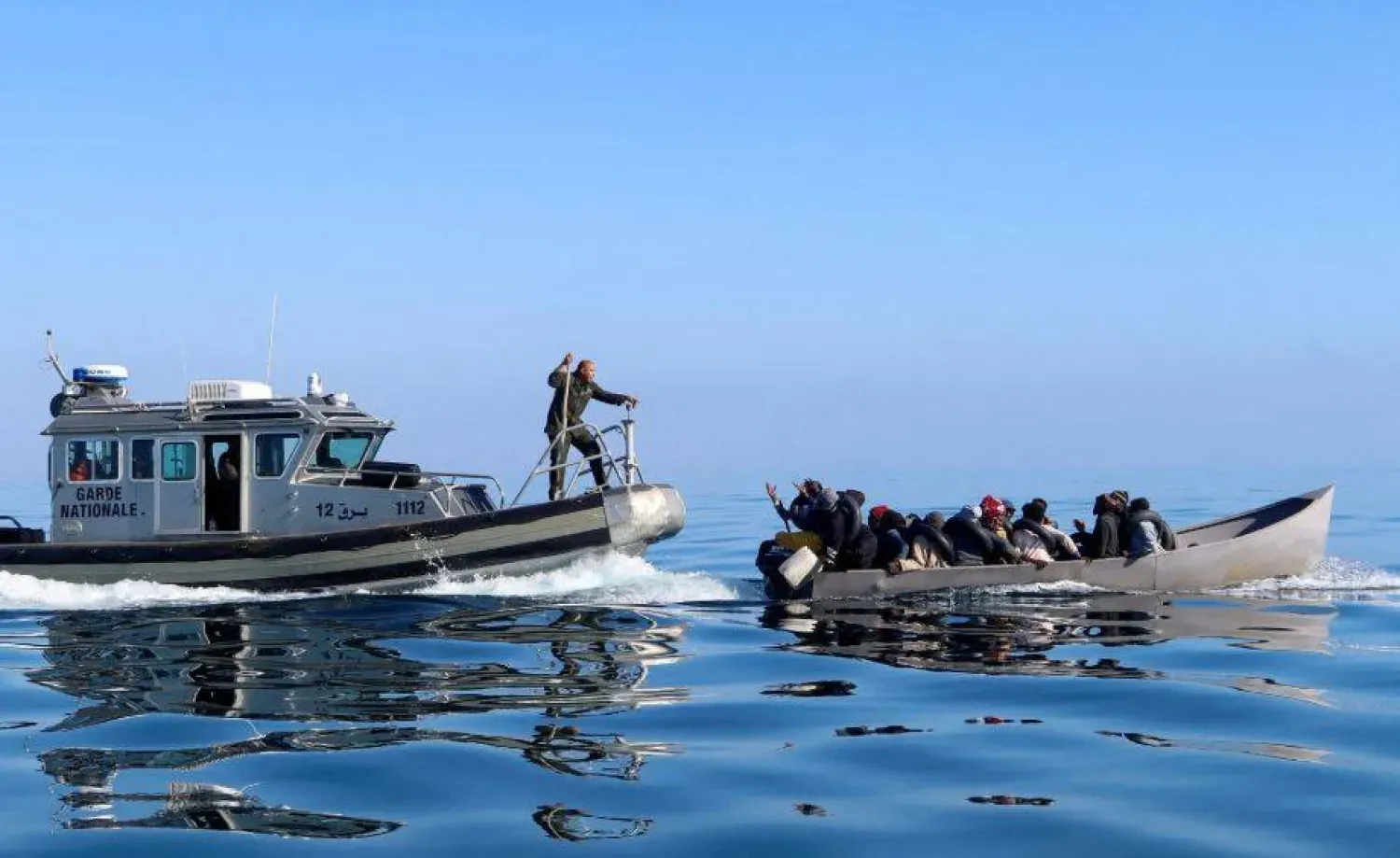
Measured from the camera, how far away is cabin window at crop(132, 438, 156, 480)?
20641mm

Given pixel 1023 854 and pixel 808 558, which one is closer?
pixel 1023 854

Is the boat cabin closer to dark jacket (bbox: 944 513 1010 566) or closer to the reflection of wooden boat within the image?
the reflection of wooden boat

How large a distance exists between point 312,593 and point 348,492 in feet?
4.79

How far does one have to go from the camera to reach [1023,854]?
8430mm

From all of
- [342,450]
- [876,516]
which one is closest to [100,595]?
[342,450]

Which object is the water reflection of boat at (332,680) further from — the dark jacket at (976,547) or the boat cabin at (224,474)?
the dark jacket at (976,547)

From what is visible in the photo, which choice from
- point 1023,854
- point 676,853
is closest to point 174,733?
point 676,853

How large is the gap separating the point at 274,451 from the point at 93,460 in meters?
2.75

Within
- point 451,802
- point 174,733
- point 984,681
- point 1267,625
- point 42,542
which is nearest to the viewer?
point 451,802

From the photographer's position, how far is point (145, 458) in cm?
2067

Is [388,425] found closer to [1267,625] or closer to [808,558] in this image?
[808,558]

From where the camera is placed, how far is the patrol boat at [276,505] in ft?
64.5

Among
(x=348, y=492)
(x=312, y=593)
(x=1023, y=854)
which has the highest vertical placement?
(x=348, y=492)

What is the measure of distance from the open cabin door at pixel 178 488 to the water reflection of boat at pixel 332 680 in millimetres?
1835
